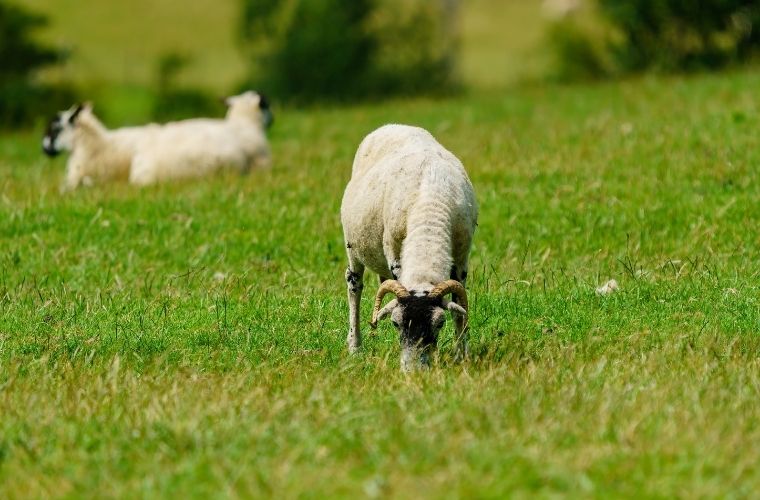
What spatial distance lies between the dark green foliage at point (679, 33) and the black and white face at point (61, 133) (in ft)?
56.3

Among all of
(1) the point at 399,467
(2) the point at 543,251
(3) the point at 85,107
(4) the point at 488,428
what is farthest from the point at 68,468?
(3) the point at 85,107

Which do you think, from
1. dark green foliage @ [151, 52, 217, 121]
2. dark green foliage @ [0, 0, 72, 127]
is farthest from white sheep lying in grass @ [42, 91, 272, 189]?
dark green foliage @ [0, 0, 72, 127]

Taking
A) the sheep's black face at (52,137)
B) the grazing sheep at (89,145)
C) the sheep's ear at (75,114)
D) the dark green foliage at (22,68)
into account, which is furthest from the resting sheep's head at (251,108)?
the dark green foliage at (22,68)

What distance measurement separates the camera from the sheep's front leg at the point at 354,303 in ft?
29.0

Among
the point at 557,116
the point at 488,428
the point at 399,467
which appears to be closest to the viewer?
the point at 399,467

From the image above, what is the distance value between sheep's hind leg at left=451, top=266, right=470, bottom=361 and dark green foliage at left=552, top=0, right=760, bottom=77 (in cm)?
2323

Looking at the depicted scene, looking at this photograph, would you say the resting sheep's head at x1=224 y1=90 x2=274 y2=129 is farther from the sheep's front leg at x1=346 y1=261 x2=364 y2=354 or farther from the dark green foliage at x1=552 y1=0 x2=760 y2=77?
the dark green foliage at x1=552 y1=0 x2=760 y2=77

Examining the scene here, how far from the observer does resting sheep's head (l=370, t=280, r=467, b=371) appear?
7441mm

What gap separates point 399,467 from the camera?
5457mm

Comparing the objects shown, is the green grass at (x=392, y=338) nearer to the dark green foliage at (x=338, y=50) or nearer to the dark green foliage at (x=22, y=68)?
the dark green foliage at (x=22, y=68)

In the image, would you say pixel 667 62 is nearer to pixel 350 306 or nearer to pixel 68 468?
pixel 350 306

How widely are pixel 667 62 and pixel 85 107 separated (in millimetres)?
17797

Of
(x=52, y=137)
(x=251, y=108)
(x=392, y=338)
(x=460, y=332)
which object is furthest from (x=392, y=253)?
(x=52, y=137)

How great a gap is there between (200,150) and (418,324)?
9.37 metres
